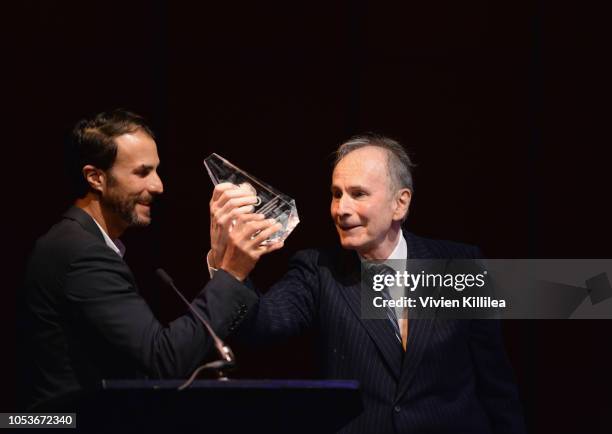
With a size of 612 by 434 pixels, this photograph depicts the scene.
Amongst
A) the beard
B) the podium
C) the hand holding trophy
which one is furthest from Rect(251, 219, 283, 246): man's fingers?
the podium

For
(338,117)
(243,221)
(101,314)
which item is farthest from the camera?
(338,117)

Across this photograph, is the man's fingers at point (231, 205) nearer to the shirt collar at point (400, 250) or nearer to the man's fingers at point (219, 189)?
the man's fingers at point (219, 189)

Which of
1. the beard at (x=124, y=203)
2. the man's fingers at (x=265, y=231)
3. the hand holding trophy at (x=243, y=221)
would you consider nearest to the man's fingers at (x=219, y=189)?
the hand holding trophy at (x=243, y=221)

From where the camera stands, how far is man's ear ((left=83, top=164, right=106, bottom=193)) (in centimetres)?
241

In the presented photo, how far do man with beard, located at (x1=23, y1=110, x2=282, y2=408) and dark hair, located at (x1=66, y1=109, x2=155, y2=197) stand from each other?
153 mm

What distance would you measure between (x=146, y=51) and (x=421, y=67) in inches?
49.2

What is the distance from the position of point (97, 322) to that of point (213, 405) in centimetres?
60

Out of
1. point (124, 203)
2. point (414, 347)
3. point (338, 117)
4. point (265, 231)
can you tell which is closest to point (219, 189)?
point (265, 231)

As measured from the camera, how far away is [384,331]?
2.50m

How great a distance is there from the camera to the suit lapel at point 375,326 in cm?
247

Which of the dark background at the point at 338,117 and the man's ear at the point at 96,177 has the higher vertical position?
the dark background at the point at 338,117

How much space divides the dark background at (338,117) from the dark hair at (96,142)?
0.90 m

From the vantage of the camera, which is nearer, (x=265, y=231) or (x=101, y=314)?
(x=101, y=314)

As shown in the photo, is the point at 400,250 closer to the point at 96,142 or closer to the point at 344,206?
the point at 344,206
